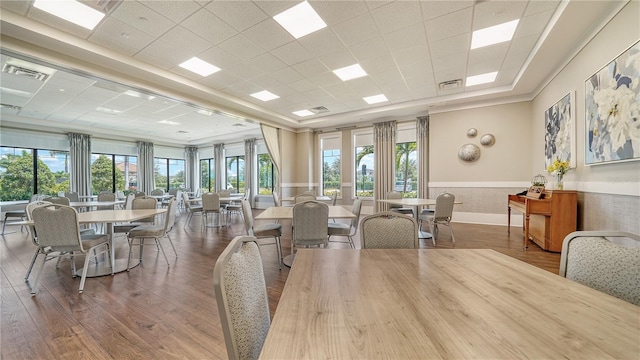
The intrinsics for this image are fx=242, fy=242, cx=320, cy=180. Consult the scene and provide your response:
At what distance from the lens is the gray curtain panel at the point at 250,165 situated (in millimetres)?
9859

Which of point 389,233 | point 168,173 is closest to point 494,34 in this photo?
point 389,233

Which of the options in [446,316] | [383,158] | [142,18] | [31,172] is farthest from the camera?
[31,172]

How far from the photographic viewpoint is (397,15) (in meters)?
2.92

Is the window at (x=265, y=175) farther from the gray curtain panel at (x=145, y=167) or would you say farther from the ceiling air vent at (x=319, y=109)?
the gray curtain panel at (x=145, y=167)

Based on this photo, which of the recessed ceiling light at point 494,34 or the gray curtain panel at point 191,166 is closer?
the recessed ceiling light at point 494,34

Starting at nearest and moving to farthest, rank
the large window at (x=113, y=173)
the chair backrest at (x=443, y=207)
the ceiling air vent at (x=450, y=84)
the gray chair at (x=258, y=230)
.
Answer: the gray chair at (x=258, y=230) → the chair backrest at (x=443, y=207) → the ceiling air vent at (x=450, y=84) → the large window at (x=113, y=173)

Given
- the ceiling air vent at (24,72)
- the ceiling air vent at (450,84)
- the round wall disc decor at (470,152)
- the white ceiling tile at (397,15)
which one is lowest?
the round wall disc decor at (470,152)

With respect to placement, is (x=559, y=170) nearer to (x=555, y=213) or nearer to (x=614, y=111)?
(x=555, y=213)

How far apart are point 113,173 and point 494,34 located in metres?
12.1

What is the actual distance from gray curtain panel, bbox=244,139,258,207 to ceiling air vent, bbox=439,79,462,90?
23.2 feet

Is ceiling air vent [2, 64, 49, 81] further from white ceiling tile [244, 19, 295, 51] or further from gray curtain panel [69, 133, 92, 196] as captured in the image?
gray curtain panel [69, 133, 92, 196]

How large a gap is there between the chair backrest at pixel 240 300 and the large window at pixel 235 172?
401 inches

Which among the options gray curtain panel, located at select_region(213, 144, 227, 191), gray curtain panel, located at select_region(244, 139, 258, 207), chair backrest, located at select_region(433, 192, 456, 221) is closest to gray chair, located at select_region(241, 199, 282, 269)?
chair backrest, located at select_region(433, 192, 456, 221)

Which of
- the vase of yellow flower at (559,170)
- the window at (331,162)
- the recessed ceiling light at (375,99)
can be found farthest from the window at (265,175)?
the vase of yellow flower at (559,170)
